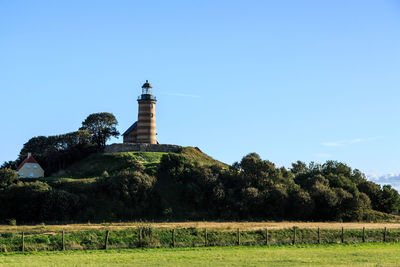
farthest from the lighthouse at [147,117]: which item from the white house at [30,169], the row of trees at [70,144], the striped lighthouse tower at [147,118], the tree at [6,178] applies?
the tree at [6,178]

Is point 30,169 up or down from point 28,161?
down

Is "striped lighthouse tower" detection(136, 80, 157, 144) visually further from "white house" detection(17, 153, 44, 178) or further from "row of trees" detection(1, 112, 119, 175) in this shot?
"white house" detection(17, 153, 44, 178)

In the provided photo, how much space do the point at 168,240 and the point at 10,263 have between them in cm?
1369

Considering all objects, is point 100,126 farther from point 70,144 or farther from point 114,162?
point 114,162

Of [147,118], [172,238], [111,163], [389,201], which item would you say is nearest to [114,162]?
[111,163]

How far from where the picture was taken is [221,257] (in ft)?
105

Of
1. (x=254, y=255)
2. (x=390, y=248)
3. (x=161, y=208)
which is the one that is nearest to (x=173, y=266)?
(x=254, y=255)

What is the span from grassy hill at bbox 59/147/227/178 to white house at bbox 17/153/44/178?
3.75 metres

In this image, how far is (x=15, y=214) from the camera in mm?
63562

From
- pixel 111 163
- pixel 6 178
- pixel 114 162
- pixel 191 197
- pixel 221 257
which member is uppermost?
pixel 114 162

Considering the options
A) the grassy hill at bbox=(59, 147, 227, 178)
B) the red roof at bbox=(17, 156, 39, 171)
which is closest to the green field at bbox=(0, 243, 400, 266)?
the grassy hill at bbox=(59, 147, 227, 178)

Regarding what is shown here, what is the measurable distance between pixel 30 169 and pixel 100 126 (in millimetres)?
16880

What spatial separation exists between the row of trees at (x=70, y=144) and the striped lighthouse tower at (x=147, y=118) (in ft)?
28.7

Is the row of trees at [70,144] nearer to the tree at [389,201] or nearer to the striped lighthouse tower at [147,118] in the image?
the striped lighthouse tower at [147,118]
